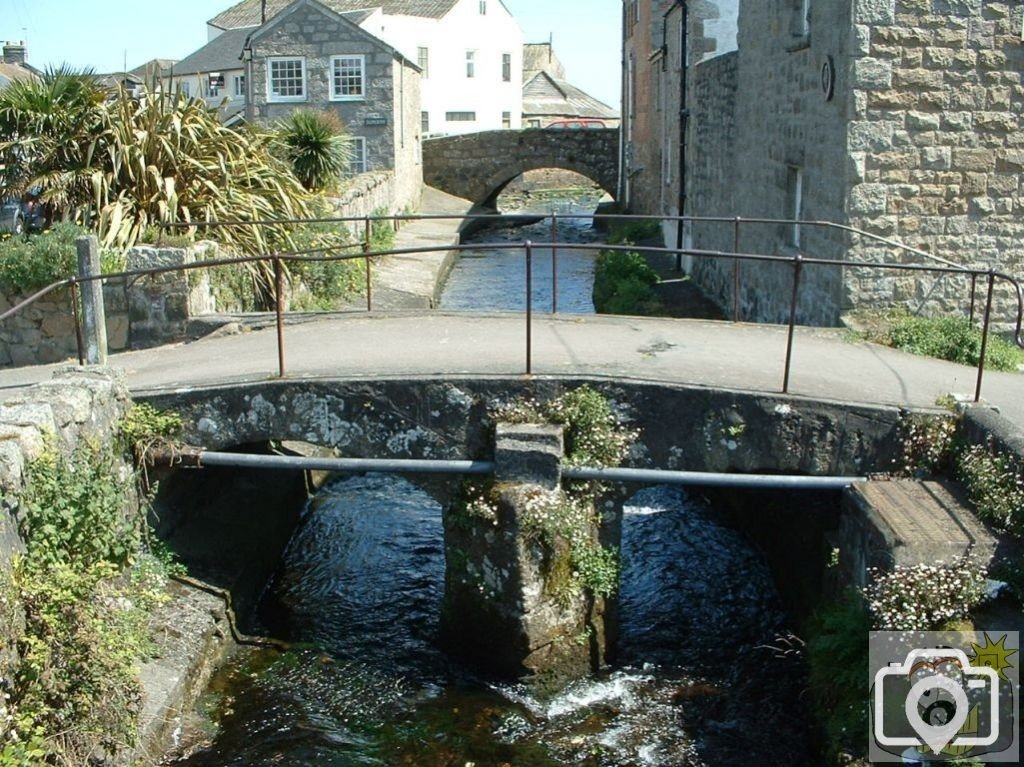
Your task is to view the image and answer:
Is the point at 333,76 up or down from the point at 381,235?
up

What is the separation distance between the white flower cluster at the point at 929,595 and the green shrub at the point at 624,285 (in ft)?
33.7

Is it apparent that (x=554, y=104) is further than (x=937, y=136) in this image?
Yes

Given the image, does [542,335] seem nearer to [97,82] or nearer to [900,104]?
[900,104]

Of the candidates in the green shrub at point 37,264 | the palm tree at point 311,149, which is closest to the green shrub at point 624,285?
the palm tree at point 311,149

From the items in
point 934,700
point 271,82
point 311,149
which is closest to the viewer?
point 934,700

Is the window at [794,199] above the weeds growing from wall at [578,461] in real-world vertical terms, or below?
above

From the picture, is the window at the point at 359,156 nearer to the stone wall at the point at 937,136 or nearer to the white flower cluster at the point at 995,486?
the stone wall at the point at 937,136

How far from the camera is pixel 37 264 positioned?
11070 millimetres

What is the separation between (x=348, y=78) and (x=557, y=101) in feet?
104

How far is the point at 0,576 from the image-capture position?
6188mm

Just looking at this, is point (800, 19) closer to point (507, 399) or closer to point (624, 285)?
point (624, 285)

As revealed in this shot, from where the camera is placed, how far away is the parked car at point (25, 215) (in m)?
12.2

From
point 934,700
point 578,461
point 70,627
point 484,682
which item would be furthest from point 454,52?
point 934,700

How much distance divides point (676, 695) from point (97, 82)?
31.9 feet
